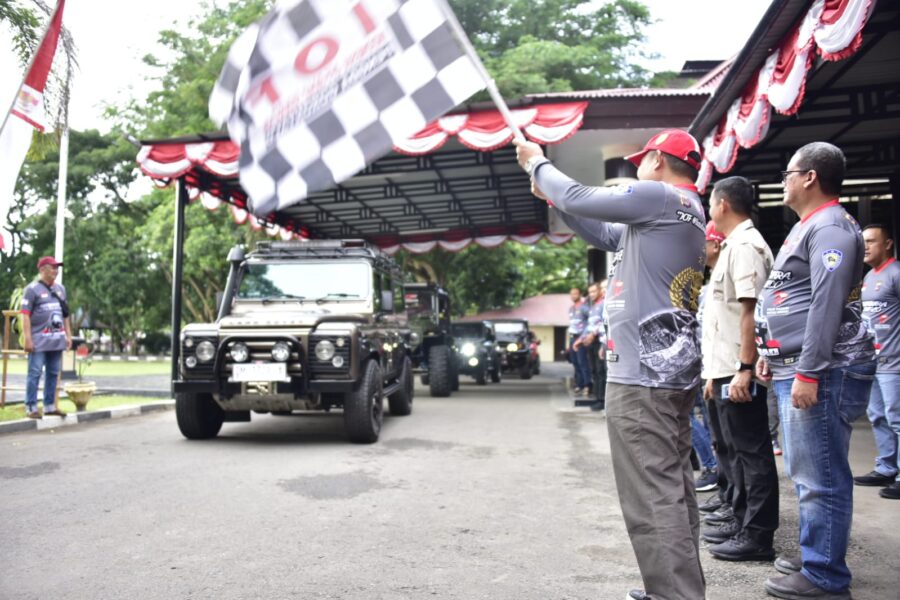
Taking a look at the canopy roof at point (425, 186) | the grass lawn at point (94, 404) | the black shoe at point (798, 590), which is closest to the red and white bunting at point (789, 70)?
the black shoe at point (798, 590)

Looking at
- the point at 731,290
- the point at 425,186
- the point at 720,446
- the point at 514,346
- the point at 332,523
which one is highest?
the point at 425,186

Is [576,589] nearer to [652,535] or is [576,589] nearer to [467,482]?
[652,535]

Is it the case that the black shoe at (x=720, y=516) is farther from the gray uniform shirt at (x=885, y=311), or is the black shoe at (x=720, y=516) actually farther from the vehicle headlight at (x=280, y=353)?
the vehicle headlight at (x=280, y=353)

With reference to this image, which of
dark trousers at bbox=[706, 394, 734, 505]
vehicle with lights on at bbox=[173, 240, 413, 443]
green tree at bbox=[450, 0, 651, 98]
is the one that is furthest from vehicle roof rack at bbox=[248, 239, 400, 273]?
green tree at bbox=[450, 0, 651, 98]

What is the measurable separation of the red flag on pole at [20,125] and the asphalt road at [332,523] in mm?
2046

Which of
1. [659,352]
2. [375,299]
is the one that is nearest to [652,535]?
[659,352]

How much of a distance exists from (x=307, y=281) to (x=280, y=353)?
5.48 ft

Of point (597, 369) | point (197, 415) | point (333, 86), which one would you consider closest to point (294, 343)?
point (197, 415)

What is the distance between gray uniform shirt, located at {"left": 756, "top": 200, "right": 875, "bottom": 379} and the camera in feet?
9.82

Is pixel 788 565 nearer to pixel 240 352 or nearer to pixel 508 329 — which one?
pixel 240 352

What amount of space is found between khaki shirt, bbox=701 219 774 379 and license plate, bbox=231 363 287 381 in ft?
13.8

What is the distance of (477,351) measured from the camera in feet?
57.3

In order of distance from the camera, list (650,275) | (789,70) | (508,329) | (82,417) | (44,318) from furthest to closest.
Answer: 1. (508,329)
2. (82,417)
3. (44,318)
4. (789,70)
5. (650,275)

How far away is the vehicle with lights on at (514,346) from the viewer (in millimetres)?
21219
